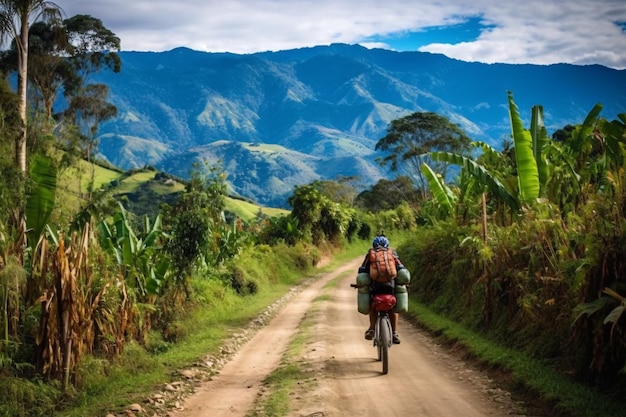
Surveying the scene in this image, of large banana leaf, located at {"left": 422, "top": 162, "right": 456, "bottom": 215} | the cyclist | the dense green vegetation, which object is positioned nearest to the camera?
the dense green vegetation

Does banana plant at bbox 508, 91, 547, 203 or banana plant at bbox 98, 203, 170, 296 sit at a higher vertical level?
banana plant at bbox 508, 91, 547, 203

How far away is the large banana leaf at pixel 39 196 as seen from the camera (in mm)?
10141

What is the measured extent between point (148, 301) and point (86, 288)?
3398 millimetres

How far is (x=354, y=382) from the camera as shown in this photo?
29.1ft

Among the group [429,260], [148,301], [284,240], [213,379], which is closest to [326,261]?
[284,240]

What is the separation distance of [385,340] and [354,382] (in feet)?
2.84

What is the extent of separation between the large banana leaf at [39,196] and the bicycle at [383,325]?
5.45 m

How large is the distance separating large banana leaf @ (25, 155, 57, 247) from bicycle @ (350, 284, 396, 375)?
5447mm

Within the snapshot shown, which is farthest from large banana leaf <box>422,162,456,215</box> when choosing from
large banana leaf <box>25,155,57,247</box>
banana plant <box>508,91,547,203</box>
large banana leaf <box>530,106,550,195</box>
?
large banana leaf <box>25,155,57,247</box>

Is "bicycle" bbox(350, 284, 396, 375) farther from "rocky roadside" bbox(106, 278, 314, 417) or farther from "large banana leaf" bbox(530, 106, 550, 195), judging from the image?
"large banana leaf" bbox(530, 106, 550, 195)

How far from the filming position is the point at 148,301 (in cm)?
1274

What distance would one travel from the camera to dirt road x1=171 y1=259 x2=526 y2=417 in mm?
7660

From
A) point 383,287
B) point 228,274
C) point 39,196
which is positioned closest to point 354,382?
point 383,287

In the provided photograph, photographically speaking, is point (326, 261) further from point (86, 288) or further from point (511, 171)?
point (86, 288)
